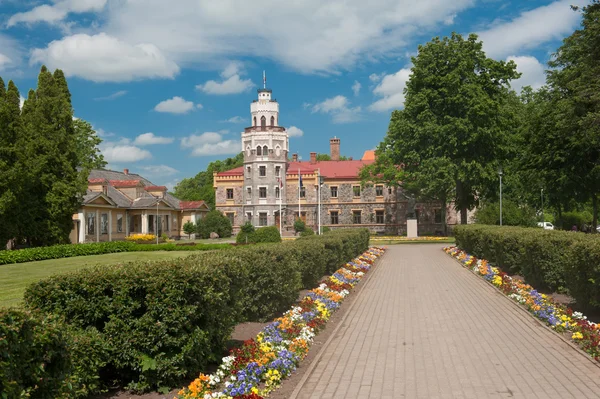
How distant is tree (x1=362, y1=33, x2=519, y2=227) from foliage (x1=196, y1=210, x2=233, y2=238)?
813 inches

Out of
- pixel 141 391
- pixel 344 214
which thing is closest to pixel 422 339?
pixel 141 391

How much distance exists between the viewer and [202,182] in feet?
363

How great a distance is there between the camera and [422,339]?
1030 centimetres

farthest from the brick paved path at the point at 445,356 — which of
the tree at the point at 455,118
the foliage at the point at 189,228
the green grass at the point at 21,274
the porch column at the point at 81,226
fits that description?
the foliage at the point at 189,228

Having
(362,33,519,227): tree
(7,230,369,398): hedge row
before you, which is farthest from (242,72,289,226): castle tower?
(7,230,369,398): hedge row

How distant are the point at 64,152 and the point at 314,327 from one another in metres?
28.2

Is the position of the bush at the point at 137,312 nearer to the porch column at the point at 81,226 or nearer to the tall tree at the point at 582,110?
the tall tree at the point at 582,110

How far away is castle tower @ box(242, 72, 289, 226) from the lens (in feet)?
218

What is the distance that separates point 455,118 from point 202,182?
74.7 m

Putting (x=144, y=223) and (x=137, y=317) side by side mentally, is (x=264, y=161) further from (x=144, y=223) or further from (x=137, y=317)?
(x=137, y=317)

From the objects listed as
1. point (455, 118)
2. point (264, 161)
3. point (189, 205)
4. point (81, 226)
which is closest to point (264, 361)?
Answer: point (455, 118)

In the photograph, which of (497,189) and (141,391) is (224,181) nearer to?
(497,189)

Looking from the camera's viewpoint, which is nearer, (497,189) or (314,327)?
(314,327)

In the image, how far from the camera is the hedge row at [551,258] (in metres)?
11.5
